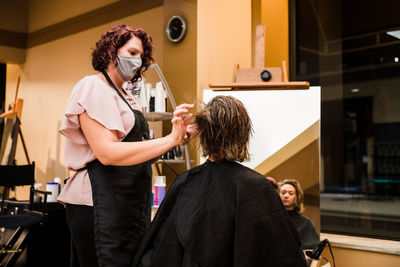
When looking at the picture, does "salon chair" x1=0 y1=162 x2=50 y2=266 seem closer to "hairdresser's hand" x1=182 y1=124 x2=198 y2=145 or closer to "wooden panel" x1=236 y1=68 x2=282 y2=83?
"wooden panel" x1=236 y1=68 x2=282 y2=83

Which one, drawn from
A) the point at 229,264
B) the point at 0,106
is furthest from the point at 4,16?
the point at 229,264

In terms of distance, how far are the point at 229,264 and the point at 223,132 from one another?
1.36ft

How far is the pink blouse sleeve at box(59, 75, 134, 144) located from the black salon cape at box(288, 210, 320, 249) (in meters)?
1.43

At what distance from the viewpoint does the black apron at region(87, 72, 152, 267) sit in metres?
1.37

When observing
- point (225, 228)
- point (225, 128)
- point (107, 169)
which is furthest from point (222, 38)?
point (225, 228)

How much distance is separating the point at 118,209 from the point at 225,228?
0.36m

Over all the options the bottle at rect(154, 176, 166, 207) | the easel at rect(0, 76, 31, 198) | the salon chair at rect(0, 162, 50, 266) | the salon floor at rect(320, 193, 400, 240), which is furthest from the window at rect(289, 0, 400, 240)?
the easel at rect(0, 76, 31, 198)

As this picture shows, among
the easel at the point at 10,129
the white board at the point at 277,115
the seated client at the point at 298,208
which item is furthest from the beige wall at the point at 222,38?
the easel at the point at 10,129

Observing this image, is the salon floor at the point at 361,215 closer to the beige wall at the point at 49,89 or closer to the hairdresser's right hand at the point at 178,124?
the hairdresser's right hand at the point at 178,124

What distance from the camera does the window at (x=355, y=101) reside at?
3.05 metres

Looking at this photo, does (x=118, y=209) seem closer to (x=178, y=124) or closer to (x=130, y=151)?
(x=130, y=151)

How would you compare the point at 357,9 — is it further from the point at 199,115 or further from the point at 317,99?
the point at 199,115

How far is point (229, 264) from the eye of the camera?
4.28 ft

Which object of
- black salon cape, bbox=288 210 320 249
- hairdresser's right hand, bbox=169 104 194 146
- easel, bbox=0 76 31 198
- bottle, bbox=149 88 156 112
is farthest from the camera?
easel, bbox=0 76 31 198
